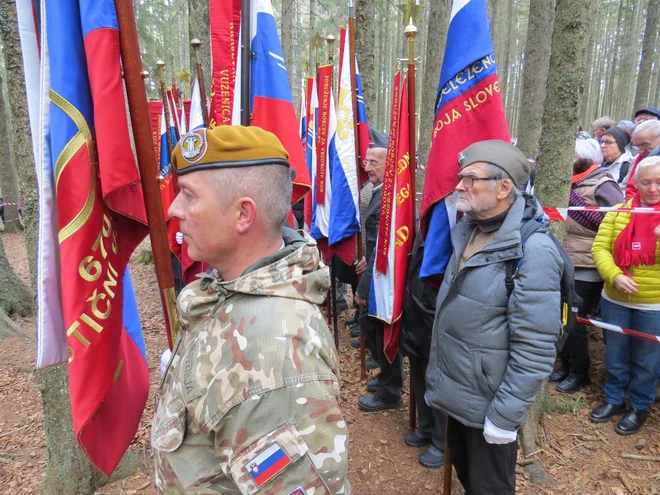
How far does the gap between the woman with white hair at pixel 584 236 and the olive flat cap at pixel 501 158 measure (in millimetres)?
2124

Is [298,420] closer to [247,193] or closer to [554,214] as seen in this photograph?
[247,193]

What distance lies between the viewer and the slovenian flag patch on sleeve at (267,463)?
102 cm

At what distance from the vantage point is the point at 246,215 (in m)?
1.23

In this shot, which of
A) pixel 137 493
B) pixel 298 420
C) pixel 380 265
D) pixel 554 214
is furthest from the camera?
pixel 380 265

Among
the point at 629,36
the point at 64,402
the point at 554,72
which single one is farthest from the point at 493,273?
the point at 629,36

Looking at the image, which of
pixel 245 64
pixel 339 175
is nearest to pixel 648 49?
pixel 339 175

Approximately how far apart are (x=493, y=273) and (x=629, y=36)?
2750cm

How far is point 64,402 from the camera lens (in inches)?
109

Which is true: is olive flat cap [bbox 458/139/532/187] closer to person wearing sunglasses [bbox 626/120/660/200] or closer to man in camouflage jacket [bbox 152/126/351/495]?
man in camouflage jacket [bbox 152/126/351/495]

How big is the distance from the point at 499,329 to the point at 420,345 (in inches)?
46.2

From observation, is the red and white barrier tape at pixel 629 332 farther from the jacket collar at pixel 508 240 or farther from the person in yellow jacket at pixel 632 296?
the jacket collar at pixel 508 240

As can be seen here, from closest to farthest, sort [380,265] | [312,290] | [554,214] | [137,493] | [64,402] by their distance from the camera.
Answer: [312,290], [64,402], [137,493], [554,214], [380,265]

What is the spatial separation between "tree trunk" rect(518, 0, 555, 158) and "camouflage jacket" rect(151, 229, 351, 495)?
8.35 meters

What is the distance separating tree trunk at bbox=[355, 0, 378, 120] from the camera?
5699 mm
